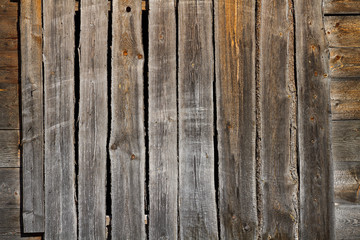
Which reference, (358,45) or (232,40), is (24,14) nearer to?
(232,40)

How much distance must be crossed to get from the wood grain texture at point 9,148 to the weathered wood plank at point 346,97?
2094mm

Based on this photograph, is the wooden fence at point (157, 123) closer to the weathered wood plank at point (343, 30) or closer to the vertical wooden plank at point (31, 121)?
the vertical wooden plank at point (31, 121)

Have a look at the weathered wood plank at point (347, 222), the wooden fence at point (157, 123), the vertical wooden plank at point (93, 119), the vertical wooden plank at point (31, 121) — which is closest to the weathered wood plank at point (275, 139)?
the wooden fence at point (157, 123)

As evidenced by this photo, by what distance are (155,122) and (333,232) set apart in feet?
4.49

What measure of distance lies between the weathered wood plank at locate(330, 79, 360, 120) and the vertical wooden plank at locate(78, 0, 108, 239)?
1.51 m

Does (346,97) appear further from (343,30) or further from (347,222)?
(347,222)

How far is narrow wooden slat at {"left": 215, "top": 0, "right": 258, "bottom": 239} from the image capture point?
2.11m

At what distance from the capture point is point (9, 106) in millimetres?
2133

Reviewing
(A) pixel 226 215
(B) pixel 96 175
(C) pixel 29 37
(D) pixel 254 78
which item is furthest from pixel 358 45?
(C) pixel 29 37

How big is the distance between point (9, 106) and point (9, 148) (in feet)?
0.89

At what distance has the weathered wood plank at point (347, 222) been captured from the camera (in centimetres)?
220

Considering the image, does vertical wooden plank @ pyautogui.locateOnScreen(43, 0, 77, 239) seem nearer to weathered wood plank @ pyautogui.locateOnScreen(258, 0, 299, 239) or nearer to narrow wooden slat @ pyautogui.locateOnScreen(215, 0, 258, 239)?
narrow wooden slat @ pyautogui.locateOnScreen(215, 0, 258, 239)

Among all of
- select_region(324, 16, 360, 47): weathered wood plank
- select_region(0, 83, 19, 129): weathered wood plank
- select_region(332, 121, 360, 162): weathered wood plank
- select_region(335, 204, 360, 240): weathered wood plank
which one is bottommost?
select_region(335, 204, 360, 240): weathered wood plank

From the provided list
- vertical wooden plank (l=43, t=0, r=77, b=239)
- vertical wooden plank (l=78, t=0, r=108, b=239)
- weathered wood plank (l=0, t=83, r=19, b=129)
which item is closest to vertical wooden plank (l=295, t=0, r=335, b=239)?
vertical wooden plank (l=78, t=0, r=108, b=239)
